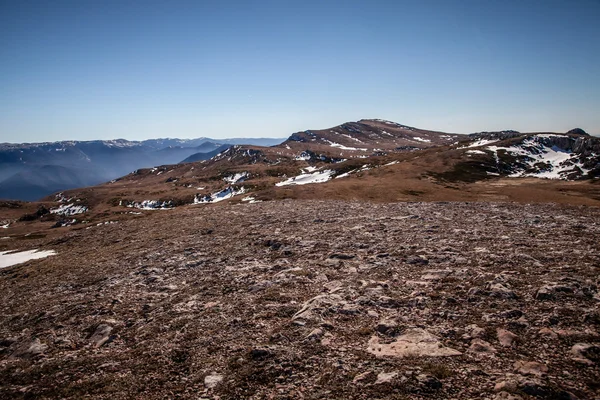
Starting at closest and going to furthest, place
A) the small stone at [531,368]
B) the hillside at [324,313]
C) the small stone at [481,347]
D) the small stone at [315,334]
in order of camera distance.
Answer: the small stone at [531,368] → the hillside at [324,313] → the small stone at [481,347] → the small stone at [315,334]

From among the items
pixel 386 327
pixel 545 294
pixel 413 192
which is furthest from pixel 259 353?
pixel 413 192

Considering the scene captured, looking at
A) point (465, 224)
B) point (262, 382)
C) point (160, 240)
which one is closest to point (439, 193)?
point (465, 224)

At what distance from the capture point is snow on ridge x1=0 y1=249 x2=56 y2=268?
3969cm

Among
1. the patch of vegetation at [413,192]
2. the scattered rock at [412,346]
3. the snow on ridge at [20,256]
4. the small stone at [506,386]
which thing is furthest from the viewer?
the patch of vegetation at [413,192]

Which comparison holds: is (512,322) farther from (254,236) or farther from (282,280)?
(254,236)

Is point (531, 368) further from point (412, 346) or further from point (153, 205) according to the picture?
point (153, 205)

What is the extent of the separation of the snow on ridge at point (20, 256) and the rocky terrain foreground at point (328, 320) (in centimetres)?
1390

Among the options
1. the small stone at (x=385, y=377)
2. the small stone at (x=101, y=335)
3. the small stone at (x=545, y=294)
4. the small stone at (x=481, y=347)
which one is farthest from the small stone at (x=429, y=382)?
the small stone at (x=101, y=335)

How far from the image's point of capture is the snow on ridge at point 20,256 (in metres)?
39.7

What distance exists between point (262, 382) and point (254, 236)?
2111cm

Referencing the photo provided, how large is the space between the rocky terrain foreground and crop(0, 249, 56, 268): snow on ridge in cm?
1390

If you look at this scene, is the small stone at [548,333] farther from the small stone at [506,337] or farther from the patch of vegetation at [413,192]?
the patch of vegetation at [413,192]

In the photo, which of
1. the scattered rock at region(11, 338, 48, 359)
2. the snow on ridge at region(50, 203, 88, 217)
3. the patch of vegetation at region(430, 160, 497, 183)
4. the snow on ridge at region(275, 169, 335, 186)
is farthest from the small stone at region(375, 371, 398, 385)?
the snow on ridge at region(50, 203, 88, 217)

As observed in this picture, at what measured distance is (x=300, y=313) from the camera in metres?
14.3
